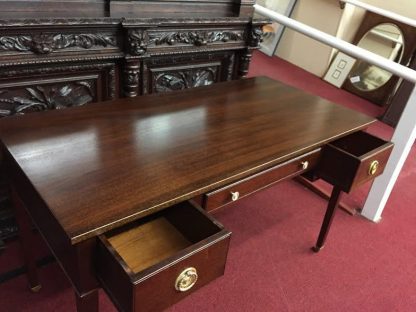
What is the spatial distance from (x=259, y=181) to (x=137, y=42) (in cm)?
53

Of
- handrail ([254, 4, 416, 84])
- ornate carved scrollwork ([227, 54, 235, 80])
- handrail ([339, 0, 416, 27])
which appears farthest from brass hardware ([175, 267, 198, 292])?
handrail ([339, 0, 416, 27])

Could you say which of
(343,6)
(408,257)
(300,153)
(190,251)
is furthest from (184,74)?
(343,6)

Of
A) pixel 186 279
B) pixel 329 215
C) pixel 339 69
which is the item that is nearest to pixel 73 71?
pixel 186 279

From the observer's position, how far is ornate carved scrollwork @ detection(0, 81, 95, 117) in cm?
100

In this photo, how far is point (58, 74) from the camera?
105 centimetres

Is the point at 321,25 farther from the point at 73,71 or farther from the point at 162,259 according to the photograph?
the point at 162,259

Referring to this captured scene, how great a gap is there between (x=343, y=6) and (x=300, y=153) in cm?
252

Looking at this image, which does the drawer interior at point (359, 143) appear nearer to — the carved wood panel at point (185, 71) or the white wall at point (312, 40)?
the carved wood panel at point (185, 71)

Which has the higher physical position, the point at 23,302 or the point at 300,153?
the point at 300,153

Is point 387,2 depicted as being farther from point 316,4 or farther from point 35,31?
point 35,31

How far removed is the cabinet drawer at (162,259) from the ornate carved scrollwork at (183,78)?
600 millimetres

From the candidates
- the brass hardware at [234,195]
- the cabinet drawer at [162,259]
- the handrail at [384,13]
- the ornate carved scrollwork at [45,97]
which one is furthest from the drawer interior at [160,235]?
the handrail at [384,13]

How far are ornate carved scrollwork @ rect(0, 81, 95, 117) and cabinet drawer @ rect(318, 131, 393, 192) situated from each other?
28.9 inches

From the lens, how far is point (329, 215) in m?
1.31
